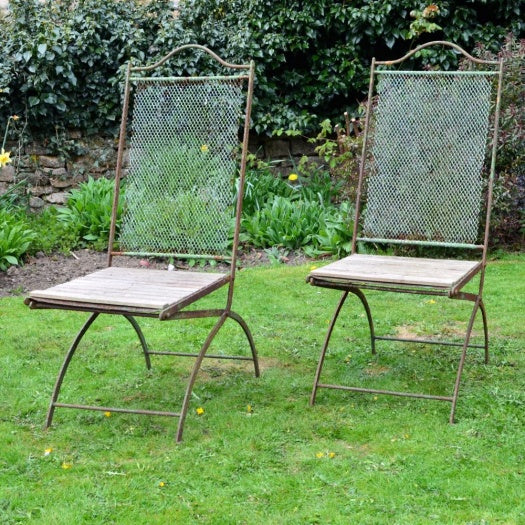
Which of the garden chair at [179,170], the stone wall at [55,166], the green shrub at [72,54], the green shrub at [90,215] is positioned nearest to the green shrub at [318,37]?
the green shrub at [72,54]

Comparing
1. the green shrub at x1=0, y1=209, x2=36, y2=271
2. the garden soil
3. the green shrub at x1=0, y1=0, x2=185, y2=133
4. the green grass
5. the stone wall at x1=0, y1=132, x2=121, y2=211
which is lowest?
the green grass

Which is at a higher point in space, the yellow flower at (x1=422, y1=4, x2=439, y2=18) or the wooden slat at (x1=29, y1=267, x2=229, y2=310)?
the yellow flower at (x1=422, y1=4, x2=439, y2=18)

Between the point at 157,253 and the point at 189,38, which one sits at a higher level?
the point at 189,38

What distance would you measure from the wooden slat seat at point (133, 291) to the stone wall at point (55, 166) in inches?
162

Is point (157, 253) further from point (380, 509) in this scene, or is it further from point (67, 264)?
point (67, 264)

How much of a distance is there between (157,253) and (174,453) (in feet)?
3.69

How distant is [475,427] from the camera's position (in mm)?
3578

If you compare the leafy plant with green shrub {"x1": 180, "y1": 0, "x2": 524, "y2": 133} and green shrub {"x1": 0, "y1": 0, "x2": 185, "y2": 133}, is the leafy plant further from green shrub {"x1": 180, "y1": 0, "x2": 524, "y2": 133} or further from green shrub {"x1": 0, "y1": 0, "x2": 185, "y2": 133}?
green shrub {"x1": 0, "y1": 0, "x2": 185, "y2": 133}

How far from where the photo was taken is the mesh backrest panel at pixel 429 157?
428 cm

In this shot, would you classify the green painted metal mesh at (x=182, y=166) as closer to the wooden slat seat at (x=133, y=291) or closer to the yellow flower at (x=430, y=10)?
the wooden slat seat at (x=133, y=291)

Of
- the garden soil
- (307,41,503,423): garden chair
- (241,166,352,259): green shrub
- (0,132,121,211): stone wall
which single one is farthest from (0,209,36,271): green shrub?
(307,41,503,423): garden chair

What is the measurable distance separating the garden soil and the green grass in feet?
3.45

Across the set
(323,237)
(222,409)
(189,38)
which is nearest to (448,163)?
(222,409)

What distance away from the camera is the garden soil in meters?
6.36
